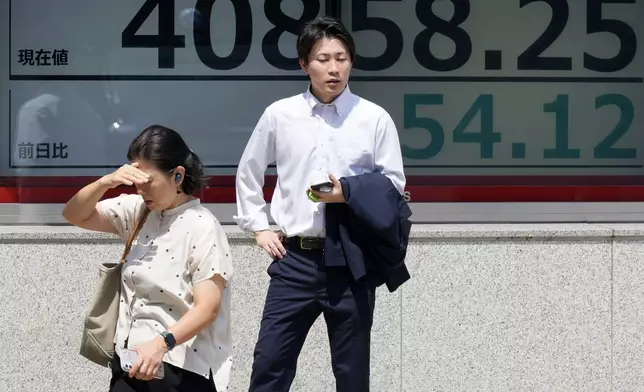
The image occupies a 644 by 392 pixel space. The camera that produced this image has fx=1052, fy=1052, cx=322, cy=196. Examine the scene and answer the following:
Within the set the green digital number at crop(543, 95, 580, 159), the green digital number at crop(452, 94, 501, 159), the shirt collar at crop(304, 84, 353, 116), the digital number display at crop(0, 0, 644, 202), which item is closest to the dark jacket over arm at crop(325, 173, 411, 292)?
the shirt collar at crop(304, 84, 353, 116)

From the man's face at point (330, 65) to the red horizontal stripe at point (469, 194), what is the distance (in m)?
1.96

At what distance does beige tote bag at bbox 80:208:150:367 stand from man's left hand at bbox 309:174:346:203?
0.82m

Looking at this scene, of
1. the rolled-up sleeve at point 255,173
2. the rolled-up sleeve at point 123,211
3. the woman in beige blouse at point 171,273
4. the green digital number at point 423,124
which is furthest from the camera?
the green digital number at point 423,124

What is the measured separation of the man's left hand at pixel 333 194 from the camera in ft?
13.2

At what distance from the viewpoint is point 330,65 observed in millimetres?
4176

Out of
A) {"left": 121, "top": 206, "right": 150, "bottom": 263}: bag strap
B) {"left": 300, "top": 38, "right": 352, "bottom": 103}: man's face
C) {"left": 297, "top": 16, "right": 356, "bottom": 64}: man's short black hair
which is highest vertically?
{"left": 297, "top": 16, "right": 356, "bottom": 64}: man's short black hair

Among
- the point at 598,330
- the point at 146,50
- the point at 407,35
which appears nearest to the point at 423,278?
the point at 598,330

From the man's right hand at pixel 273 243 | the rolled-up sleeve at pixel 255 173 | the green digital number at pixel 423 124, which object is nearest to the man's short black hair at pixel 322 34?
the rolled-up sleeve at pixel 255 173

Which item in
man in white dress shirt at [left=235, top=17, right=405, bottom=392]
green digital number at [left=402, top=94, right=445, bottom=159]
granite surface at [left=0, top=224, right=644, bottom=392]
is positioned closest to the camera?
man in white dress shirt at [left=235, top=17, right=405, bottom=392]

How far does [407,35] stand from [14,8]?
2334mm

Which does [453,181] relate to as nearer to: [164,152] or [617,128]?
[617,128]

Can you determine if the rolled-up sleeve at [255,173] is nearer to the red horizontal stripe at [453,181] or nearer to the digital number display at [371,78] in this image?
the red horizontal stripe at [453,181]

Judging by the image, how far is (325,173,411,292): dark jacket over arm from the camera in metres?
4.04

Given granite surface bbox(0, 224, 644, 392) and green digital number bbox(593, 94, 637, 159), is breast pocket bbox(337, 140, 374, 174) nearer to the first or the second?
granite surface bbox(0, 224, 644, 392)
